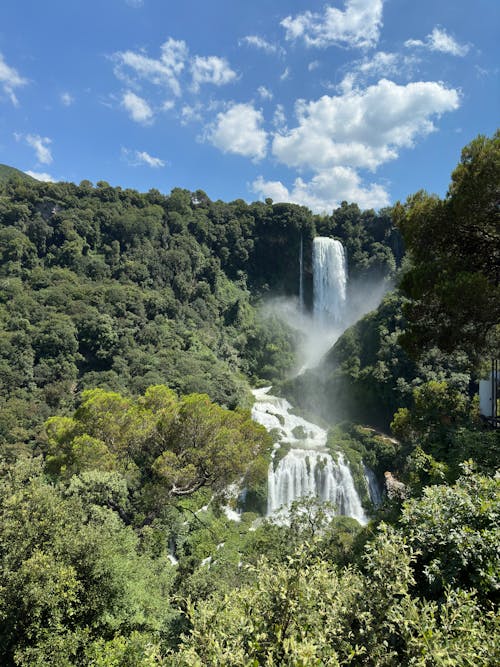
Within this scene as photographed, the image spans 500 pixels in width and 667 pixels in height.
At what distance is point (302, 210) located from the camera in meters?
52.6

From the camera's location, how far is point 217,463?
41.3 feet

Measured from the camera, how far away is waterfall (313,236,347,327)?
155 feet

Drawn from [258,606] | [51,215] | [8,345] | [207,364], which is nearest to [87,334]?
[8,345]

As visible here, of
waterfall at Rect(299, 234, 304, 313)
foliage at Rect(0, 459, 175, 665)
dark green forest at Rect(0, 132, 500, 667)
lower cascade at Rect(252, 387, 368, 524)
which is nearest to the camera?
dark green forest at Rect(0, 132, 500, 667)

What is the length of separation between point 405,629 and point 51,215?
49387 millimetres

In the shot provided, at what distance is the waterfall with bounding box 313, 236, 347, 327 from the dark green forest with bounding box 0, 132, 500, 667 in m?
9.26

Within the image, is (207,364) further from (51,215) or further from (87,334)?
(51,215)

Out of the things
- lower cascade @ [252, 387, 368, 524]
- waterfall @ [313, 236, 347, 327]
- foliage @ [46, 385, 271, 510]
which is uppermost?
waterfall @ [313, 236, 347, 327]

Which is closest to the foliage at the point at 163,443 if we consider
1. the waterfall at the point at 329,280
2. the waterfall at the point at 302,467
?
the waterfall at the point at 302,467

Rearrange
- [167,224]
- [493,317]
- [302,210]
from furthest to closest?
1. [302,210]
2. [167,224]
3. [493,317]

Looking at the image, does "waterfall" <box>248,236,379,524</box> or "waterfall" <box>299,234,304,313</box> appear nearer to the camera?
"waterfall" <box>248,236,379,524</box>

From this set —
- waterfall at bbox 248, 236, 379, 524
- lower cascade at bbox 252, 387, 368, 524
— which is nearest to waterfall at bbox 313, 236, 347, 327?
waterfall at bbox 248, 236, 379, 524

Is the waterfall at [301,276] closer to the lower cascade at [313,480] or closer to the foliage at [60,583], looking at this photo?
the lower cascade at [313,480]

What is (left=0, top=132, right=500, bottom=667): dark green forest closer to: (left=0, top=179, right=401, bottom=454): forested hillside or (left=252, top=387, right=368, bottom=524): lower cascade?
(left=0, top=179, right=401, bottom=454): forested hillside
